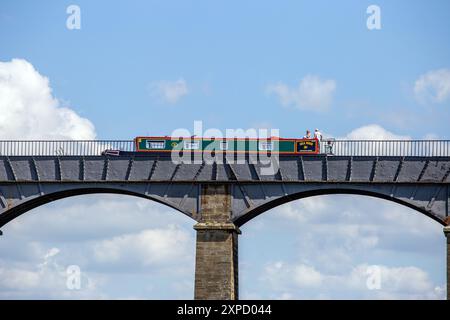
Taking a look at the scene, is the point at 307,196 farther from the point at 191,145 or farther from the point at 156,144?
the point at 156,144

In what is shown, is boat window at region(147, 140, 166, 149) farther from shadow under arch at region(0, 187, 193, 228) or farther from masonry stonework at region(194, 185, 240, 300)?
masonry stonework at region(194, 185, 240, 300)

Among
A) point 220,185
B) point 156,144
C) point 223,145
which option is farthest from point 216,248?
point 156,144

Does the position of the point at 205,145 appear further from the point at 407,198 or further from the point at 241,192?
the point at 407,198

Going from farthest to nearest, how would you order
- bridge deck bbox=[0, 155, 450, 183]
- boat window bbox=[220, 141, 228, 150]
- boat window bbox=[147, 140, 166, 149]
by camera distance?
boat window bbox=[147, 140, 166, 149] < boat window bbox=[220, 141, 228, 150] < bridge deck bbox=[0, 155, 450, 183]

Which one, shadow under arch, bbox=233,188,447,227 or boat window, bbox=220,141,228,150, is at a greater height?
boat window, bbox=220,141,228,150

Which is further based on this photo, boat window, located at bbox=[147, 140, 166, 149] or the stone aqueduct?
boat window, located at bbox=[147, 140, 166, 149]

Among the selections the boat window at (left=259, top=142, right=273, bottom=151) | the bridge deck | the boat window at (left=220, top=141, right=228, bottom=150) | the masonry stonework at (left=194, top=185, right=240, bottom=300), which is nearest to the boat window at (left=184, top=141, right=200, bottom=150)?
the boat window at (left=220, top=141, right=228, bottom=150)

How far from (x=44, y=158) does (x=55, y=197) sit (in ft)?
8.46

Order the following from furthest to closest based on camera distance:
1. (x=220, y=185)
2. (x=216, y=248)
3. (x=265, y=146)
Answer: (x=265, y=146) < (x=220, y=185) < (x=216, y=248)

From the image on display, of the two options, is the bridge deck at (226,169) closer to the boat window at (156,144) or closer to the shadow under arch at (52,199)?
the shadow under arch at (52,199)

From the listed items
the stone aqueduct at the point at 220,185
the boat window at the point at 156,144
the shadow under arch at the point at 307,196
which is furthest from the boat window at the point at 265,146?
the boat window at the point at 156,144

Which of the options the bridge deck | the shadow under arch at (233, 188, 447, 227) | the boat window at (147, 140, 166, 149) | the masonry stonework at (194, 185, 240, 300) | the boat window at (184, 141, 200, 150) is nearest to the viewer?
the masonry stonework at (194, 185, 240, 300)
